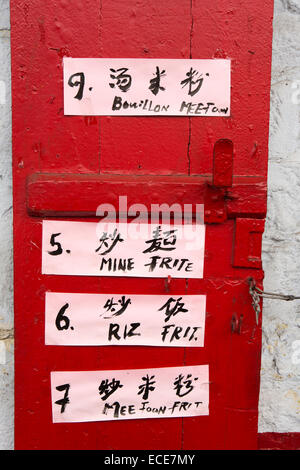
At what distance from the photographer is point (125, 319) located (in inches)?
34.8

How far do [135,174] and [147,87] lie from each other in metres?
0.21

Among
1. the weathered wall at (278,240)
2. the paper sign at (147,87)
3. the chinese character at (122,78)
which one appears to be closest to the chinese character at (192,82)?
the paper sign at (147,87)

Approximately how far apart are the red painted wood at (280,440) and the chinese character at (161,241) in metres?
0.63

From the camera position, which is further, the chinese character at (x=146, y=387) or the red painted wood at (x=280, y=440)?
the red painted wood at (x=280, y=440)

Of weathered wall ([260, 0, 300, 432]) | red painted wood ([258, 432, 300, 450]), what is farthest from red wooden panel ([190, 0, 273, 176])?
red painted wood ([258, 432, 300, 450])

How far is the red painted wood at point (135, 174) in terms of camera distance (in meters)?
0.81

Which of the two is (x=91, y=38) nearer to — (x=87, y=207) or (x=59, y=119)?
(x=59, y=119)

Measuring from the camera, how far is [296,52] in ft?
3.05

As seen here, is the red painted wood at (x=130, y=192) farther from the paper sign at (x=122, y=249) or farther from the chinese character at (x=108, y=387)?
the chinese character at (x=108, y=387)

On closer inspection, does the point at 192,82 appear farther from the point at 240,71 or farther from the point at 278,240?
the point at 278,240

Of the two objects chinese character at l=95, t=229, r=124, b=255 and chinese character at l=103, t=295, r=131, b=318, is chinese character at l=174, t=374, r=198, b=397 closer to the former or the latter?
chinese character at l=103, t=295, r=131, b=318

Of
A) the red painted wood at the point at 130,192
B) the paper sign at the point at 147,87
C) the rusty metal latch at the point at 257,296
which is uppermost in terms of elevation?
the paper sign at the point at 147,87
